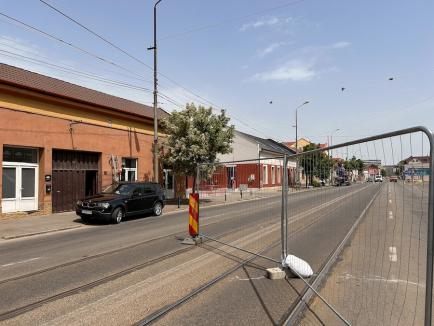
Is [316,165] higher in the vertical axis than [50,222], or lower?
higher

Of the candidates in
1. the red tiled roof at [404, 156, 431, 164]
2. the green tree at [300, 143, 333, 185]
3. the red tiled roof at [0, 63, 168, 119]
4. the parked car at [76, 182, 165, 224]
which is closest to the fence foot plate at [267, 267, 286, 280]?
the green tree at [300, 143, 333, 185]

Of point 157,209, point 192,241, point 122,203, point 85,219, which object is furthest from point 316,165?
point 157,209

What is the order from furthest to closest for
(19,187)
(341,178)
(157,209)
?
(157,209)
(19,187)
(341,178)

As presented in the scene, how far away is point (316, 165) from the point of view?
25.3ft

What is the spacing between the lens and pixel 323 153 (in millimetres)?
7090

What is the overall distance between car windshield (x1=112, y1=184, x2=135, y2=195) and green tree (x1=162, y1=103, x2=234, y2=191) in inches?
289

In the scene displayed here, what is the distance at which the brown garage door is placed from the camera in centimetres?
2102

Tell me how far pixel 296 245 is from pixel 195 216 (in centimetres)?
274

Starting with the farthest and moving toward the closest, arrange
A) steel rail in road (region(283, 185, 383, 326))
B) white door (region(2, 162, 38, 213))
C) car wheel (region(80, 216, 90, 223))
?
1. white door (region(2, 162, 38, 213))
2. car wheel (region(80, 216, 90, 223))
3. steel rail in road (region(283, 185, 383, 326))

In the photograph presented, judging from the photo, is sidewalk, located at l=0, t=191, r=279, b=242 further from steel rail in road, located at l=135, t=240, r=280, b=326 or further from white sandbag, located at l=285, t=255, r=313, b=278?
white sandbag, located at l=285, t=255, r=313, b=278

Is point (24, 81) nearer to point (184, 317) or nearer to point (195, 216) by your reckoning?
point (195, 216)

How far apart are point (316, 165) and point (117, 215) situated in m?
11.6

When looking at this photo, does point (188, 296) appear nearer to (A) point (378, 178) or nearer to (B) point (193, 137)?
(A) point (378, 178)

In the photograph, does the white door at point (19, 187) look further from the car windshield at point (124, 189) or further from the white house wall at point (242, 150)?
the white house wall at point (242, 150)
